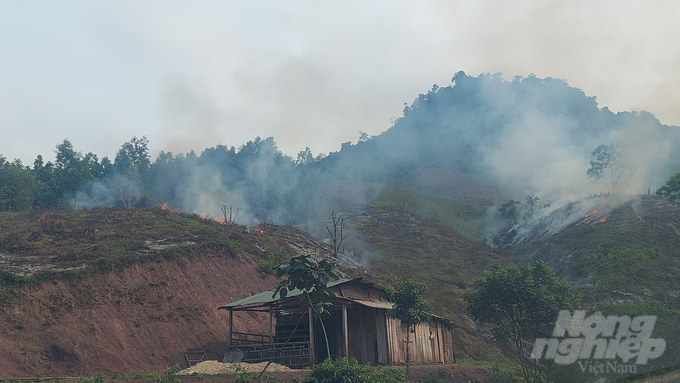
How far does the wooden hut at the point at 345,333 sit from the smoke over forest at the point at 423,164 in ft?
142

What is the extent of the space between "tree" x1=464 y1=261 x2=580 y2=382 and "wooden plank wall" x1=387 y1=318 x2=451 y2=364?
4.20 m

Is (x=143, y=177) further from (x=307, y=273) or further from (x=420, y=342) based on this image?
(x=307, y=273)

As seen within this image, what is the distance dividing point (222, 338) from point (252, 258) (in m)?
12.4

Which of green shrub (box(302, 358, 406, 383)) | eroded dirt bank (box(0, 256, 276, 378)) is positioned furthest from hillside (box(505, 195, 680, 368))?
eroded dirt bank (box(0, 256, 276, 378))

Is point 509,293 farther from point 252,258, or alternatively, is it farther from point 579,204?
point 579,204

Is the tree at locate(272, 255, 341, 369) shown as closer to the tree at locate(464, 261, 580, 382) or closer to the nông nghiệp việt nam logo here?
the tree at locate(464, 261, 580, 382)

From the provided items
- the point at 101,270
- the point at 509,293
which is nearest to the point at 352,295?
the point at 509,293

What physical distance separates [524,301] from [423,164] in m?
113

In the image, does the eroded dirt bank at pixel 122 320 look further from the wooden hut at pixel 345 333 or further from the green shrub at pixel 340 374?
the green shrub at pixel 340 374

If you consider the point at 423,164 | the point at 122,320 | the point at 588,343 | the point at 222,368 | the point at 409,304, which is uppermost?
the point at 423,164

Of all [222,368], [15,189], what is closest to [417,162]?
[15,189]

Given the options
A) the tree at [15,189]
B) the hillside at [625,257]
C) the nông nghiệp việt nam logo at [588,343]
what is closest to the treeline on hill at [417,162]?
the tree at [15,189]

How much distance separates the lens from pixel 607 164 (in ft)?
258

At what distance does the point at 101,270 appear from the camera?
117 feet
